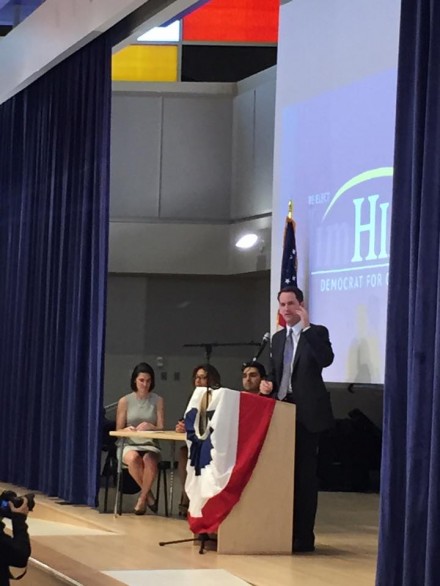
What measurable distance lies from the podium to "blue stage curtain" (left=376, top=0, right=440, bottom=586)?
1248mm

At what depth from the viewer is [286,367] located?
6352 millimetres

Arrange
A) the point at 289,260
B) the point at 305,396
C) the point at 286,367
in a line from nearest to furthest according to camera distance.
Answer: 1. the point at 305,396
2. the point at 286,367
3. the point at 289,260

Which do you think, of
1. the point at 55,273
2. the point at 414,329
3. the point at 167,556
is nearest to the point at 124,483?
the point at 55,273

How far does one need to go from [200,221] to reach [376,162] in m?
4.87

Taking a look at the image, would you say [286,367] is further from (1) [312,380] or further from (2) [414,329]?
(2) [414,329]

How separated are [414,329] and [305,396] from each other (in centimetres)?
155

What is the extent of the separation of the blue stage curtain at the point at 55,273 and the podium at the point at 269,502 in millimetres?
2489

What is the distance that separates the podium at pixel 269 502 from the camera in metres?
6.07

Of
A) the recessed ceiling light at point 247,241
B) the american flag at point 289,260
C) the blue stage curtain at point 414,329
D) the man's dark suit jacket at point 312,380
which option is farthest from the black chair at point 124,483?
the blue stage curtain at point 414,329

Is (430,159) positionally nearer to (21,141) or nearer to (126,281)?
(21,141)

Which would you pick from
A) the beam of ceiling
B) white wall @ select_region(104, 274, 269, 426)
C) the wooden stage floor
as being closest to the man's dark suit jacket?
the wooden stage floor

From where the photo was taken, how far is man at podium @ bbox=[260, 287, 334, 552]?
242 inches

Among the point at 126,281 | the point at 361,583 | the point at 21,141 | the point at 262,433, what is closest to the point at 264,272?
the point at 126,281

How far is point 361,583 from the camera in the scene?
211 inches
